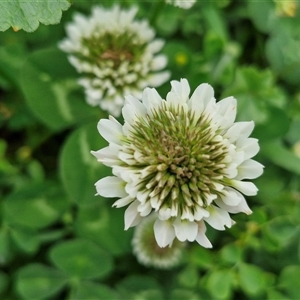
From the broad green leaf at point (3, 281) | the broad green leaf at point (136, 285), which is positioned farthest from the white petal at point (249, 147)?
the broad green leaf at point (3, 281)

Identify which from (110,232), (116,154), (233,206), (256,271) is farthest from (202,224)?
(110,232)

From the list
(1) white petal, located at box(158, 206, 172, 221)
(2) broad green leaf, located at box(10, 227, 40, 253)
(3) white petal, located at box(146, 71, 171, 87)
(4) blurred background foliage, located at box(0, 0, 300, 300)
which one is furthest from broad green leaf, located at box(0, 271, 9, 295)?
(1) white petal, located at box(158, 206, 172, 221)

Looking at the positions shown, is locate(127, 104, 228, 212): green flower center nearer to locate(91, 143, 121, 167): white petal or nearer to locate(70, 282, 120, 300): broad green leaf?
locate(91, 143, 121, 167): white petal

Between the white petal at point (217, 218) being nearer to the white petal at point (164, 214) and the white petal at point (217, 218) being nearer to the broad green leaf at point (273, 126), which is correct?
the white petal at point (164, 214)

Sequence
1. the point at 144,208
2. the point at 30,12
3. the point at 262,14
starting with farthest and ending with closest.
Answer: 1. the point at 262,14
2. the point at 30,12
3. the point at 144,208

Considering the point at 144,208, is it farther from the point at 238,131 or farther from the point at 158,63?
the point at 158,63

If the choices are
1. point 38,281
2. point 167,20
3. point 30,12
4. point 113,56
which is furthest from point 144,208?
point 167,20
